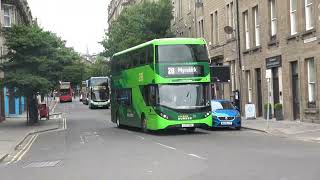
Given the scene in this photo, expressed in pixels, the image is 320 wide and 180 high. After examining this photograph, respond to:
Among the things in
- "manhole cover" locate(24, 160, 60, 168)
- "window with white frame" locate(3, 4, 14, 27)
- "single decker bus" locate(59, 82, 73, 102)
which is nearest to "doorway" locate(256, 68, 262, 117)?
"manhole cover" locate(24, 160, 60, 168)

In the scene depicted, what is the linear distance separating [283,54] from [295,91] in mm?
2094

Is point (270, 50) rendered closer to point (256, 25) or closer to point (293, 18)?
point (256, 25)

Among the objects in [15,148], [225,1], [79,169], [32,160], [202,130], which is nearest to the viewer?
[79,169]

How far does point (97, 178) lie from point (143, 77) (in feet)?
47.5

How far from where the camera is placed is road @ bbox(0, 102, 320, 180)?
12.4 meters

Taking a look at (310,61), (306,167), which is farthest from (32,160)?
(310,61)

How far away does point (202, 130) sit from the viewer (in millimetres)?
29094

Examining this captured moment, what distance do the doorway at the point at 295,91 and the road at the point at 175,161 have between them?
962cm

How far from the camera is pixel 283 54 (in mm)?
32000

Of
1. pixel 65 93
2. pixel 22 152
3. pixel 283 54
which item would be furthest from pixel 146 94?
pixel 65 93

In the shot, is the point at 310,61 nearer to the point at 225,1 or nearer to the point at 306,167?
the point at 225,1

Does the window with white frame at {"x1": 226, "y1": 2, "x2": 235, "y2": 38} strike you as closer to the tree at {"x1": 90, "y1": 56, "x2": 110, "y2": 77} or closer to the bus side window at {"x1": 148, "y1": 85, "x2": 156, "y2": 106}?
the bus side window at {"x1": 148, "y1": 85, "x2": 156, "y2": 106}

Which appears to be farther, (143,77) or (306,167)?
(143,77)

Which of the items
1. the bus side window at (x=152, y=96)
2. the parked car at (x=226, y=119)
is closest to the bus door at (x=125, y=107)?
the bus side window at (x=152, y=96)
